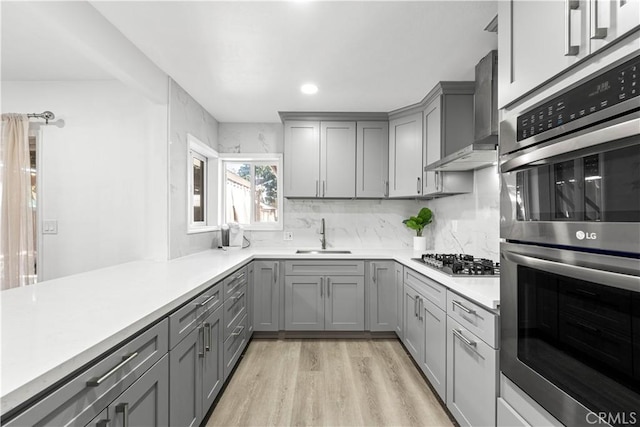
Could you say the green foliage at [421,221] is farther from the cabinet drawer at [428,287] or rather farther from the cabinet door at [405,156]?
the cabinet drawer at [428,287]

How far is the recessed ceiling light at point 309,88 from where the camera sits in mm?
2797

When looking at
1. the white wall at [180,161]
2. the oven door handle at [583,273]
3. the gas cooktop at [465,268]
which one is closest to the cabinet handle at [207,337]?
the white wall at [180,161]

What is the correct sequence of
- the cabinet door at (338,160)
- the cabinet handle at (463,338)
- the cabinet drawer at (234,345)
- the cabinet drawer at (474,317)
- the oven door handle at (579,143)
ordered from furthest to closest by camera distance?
the cabinet door at (338,160) → the cabinet drawer at (234,345) → the cabinet handle at (463,338) → the cabinet drawer at (474,317) → the oven door handle at (579,143)

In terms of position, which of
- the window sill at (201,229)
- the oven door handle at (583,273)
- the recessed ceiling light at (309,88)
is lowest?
the window sill at (201,229)

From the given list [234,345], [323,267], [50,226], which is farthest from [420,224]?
[50,226]

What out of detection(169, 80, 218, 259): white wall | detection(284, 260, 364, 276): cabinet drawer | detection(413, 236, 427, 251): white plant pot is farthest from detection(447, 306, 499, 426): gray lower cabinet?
detection(169, 80, 218, 259): white wall

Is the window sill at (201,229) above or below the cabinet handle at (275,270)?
above

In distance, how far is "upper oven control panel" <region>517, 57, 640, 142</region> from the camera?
76 cm

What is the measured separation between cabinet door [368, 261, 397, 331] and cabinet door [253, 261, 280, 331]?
96 cm

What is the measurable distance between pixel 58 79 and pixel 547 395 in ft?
12.3

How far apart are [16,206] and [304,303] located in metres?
2.60

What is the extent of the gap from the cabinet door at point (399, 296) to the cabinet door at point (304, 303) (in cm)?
73

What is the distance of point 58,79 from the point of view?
2676 mm

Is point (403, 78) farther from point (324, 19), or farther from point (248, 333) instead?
point (248, 333)
